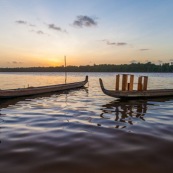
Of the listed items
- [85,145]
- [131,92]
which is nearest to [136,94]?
[131,92]

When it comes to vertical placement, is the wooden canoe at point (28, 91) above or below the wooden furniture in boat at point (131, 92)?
below

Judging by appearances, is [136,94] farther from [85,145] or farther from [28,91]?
[85,145]

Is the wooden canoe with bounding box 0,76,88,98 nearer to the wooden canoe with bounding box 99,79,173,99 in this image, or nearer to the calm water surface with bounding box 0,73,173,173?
the wooden canoe with bounding box 99,79,173,99

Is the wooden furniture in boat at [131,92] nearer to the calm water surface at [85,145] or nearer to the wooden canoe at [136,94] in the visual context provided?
the wooden canoe at [136,94]

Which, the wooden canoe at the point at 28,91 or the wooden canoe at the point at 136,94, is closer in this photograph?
the wooden canoe at the point at 136,94

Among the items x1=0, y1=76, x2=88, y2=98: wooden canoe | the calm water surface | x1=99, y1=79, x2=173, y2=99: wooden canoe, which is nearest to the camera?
the calm water surface

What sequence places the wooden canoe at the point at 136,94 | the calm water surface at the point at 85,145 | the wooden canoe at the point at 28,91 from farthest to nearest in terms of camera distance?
the wooden canoe at the point at 28,91, the wooden canoe at the point at 136,94, the calm water surface at the point at 85,145

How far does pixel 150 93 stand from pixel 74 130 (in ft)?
49.5

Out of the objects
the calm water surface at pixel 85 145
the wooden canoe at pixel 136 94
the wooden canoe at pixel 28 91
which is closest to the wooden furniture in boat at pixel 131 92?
the wooden canoe at pixel 136 94

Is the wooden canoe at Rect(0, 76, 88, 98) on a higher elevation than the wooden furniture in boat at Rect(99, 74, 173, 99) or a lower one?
lower

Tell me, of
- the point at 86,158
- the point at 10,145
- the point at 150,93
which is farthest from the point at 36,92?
the point at 86,158

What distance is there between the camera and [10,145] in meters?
7.80

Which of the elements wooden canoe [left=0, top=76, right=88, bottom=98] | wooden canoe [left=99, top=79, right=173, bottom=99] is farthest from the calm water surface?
wooden canoe [left=0, top=76, right=88, bottom=98]

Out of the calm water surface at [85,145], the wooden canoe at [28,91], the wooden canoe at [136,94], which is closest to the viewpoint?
the calm water surface at [85,145]
